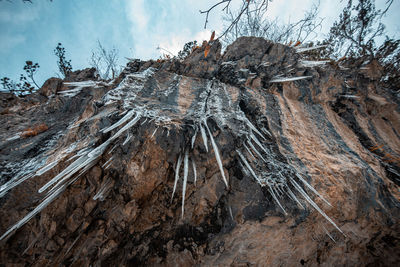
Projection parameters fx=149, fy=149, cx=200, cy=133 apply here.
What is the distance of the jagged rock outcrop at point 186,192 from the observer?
137 cm

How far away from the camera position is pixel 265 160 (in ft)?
5.62

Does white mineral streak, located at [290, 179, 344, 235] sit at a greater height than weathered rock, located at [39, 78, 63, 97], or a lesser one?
lesser

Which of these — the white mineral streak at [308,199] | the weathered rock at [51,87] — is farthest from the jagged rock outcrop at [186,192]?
the weathered rock at [51,87]

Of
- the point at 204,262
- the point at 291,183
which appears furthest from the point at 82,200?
the point at 291,183

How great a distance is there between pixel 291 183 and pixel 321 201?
0.34 m

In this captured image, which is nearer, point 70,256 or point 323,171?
point 70,256

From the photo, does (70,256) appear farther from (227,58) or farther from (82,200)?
(227,58)

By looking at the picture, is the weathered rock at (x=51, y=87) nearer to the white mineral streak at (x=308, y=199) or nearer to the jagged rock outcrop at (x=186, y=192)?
the jagged rock outcrop at (x=186, y=192)

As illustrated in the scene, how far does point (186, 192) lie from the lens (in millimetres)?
1579

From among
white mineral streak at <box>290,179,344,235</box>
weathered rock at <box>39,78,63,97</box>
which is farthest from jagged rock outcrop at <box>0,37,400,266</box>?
weathered rock at <box>39,78,63,97</box>

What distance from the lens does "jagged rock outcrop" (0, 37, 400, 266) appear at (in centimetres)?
137

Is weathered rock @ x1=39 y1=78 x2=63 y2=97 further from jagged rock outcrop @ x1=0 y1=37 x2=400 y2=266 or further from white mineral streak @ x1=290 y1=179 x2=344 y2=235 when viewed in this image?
white mineral streak @ x1=290 y1=179 x2=344 y2=235

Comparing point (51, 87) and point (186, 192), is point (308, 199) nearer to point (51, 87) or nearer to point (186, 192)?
point (186, 192)

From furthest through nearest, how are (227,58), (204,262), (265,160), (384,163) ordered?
(227,58), (384,163), (265,160), (204,262)
